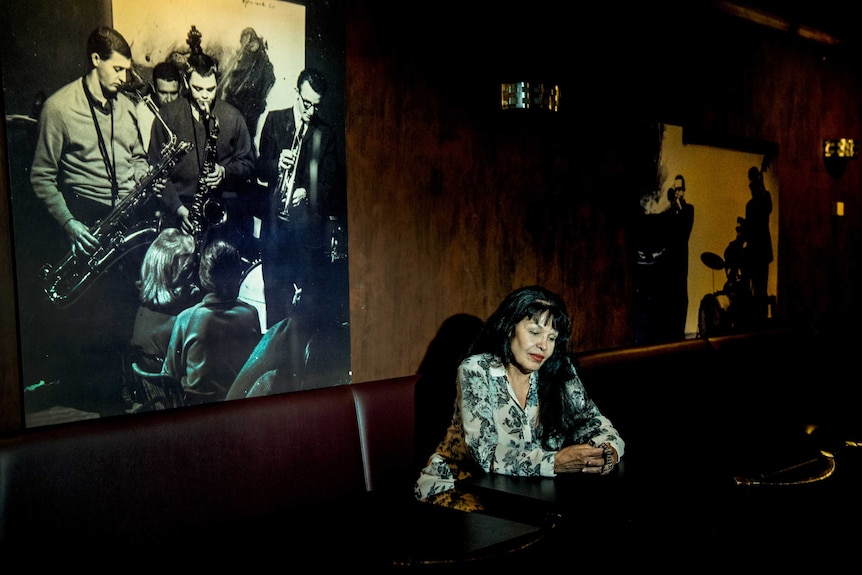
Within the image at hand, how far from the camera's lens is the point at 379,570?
165 centimetres

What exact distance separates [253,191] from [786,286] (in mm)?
4574

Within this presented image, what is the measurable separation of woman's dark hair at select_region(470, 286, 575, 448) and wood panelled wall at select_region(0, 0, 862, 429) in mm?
626

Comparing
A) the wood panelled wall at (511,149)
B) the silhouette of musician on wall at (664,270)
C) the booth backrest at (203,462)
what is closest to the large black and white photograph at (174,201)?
the wood panelled wall at (511,149)

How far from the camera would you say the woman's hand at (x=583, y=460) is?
2575 millimetres

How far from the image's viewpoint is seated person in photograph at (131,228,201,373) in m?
2.63

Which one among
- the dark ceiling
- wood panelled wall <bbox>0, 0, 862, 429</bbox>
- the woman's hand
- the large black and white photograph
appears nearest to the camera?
the large black and white photograph

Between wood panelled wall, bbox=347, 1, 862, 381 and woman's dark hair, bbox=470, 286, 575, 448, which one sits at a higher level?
wood panelled wall, bbox=347, 1, 862, 381

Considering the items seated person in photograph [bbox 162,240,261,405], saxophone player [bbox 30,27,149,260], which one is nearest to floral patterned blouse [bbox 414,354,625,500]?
seated person in photograph [bbox 162,240,261,405]

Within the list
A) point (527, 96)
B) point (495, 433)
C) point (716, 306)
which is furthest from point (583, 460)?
point (716, 306)

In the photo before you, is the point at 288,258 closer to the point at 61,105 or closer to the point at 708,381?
the point at 61,105

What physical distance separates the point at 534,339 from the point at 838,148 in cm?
470

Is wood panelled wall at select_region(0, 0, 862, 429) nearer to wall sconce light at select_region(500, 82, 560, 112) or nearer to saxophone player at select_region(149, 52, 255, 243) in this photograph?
wall sconce light at select_region(500, 82, 560, 112)

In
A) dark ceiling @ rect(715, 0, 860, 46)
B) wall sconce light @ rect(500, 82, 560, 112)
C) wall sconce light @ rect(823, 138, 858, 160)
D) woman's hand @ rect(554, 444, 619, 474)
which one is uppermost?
dark ceiling @ rect(715, 0, 860, 46)

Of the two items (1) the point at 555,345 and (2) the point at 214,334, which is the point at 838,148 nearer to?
(1) the point at 555,345
